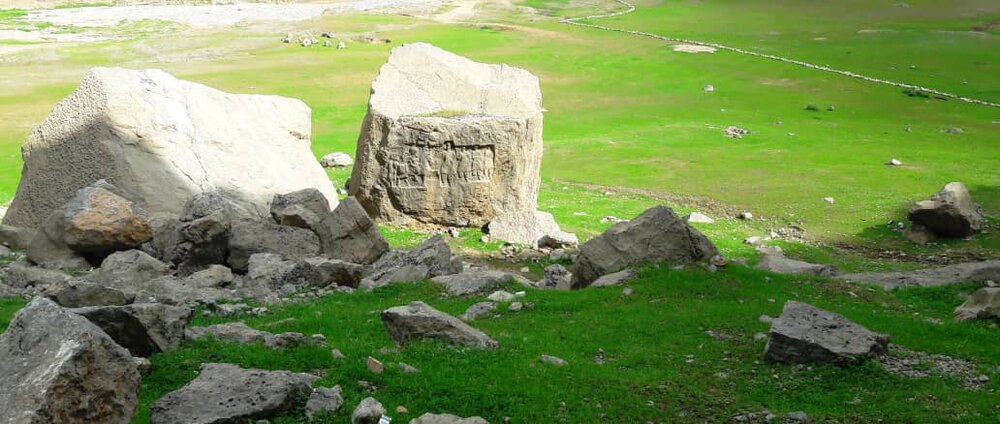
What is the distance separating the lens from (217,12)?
4776 inches

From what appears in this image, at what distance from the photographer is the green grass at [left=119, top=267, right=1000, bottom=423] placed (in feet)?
37.8

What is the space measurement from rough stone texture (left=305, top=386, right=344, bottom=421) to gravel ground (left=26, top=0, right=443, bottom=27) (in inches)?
3978

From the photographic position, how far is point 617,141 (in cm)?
4831

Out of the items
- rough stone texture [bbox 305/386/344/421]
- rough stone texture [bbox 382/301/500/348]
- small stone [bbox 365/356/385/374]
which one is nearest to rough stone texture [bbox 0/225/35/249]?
rough stone texture [bbox 382/301/500/348]

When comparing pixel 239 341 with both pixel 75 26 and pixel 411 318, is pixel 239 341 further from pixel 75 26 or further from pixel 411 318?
pixel 75 26

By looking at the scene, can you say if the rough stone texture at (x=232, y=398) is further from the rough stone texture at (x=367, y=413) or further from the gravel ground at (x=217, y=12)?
the gravel ground at (x=217, y=12)

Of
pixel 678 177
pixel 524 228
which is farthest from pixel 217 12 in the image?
pixel 524 228

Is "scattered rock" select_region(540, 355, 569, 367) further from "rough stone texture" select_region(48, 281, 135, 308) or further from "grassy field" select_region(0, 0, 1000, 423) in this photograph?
"rough stone texture" select_region(48, 281, 135, 308)

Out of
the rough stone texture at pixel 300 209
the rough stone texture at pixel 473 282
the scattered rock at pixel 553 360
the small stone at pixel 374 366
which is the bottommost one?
the rough stone texture at pixel 473 282

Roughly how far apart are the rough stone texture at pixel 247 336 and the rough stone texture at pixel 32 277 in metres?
5.62

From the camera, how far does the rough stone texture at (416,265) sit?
1956 cm

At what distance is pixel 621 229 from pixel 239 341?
946 centimetres

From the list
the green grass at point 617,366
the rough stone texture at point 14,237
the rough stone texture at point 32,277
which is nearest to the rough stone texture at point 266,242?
the rough stone texture at point 32,277

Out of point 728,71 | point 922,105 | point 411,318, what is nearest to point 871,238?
point 411,318
